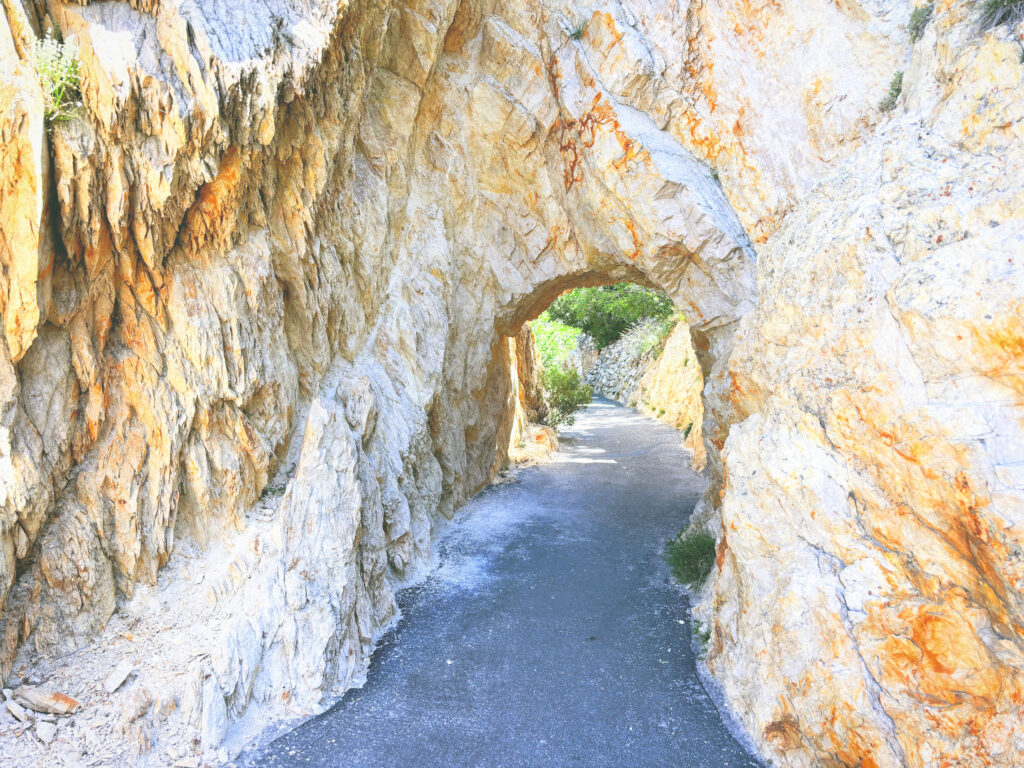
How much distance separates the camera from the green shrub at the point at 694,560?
8.63m

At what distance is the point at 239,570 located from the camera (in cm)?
672

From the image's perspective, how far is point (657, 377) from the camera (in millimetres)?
24219

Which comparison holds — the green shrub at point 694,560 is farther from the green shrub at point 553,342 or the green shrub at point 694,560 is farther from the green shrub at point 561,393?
the green shrub at point 553,342

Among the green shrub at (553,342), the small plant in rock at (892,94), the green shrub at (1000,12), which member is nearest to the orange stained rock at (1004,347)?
the green shrub at (1000,12)

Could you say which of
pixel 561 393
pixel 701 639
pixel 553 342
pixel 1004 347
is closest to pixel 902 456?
pixel 1004 347

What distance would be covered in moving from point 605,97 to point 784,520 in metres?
6.82

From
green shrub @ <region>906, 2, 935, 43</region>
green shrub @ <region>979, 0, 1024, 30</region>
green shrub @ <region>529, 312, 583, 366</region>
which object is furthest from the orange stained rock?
green shrub @ <region>529, 312, 583, 366</region>

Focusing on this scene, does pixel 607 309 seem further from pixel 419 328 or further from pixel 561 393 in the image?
pixel 419 328

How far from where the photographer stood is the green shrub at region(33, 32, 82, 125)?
5418 mm

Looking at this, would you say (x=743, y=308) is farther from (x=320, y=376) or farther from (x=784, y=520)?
(x=320, y=376)

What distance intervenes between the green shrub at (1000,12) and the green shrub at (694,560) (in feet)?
21.5

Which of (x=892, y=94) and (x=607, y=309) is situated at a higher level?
(x=892, y=94)

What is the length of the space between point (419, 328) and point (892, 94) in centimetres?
716

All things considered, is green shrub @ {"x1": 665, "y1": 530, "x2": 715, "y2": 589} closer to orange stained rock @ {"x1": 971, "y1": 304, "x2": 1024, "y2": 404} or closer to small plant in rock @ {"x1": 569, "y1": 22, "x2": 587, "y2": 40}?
orange stained rock @ {"x1": 971, "y1": 304, "x2": 1024, "y2": 404}
